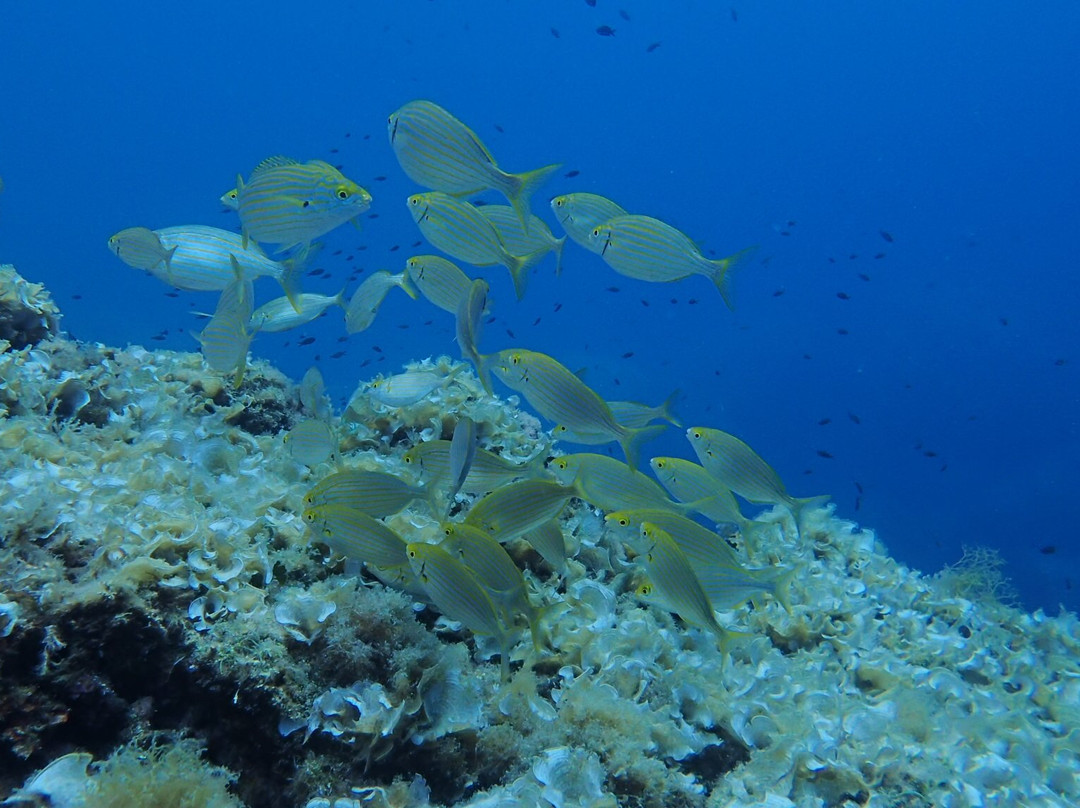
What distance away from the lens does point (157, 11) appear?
98.1 m

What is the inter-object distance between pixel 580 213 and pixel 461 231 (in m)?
0.91

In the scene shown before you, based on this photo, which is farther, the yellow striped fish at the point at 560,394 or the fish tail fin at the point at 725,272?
the fish tail fin at the point at 725,272

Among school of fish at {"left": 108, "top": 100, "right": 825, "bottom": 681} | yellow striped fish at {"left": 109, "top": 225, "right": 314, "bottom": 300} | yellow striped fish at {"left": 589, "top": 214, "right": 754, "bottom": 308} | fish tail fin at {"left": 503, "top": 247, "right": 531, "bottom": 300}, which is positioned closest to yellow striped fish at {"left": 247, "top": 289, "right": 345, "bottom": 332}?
school of fish at {"left": 108, "top": 100, "right": 825, "bottom": 681}

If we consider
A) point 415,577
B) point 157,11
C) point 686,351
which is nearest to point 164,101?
point 157,11

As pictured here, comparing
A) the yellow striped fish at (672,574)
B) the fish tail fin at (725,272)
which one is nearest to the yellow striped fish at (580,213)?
the fish tail fin at (725,272)

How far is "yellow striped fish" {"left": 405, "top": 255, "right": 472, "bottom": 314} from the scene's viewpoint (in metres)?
3.49

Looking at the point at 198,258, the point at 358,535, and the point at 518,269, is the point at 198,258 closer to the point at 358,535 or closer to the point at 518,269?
the point at 518,269

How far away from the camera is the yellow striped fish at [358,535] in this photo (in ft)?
8.04

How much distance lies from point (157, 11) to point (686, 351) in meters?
108

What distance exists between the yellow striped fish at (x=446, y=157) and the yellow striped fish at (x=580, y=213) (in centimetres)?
53

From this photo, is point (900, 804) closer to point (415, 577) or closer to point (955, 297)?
point (415, 577)

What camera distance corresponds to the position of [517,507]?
271 cm

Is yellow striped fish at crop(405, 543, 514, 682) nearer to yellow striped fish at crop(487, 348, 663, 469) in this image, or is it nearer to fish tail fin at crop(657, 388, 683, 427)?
yellow striped fish at crop(487, 348, 663, 469)

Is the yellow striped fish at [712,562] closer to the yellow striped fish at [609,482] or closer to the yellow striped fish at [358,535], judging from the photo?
the yellow striped fish at [609,482]
